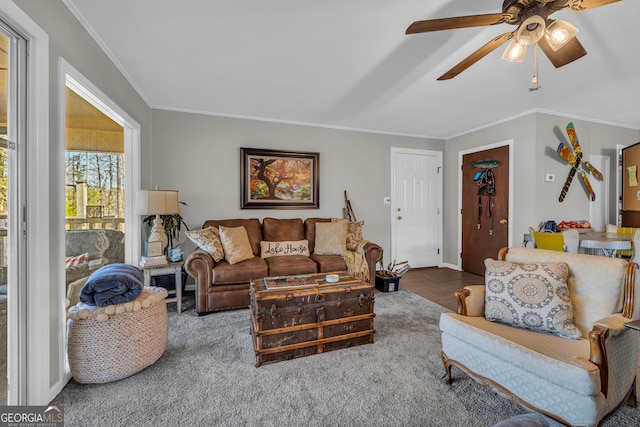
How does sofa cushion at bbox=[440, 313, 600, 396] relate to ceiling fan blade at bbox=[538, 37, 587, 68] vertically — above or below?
below

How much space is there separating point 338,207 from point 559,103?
3062mm

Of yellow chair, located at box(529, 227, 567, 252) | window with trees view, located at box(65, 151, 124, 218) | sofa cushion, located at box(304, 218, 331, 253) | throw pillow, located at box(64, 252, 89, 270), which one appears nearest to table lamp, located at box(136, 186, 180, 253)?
window with trees view, located at box(65, 151, 124, 218)

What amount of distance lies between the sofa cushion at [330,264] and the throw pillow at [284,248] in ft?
0.82

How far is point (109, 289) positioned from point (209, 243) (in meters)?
1.31

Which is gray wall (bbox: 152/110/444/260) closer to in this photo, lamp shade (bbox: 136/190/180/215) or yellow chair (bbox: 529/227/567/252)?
lamp shade (bbox: 136/190/180/215)

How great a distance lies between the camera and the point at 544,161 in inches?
146

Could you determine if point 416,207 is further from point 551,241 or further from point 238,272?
point 238,272

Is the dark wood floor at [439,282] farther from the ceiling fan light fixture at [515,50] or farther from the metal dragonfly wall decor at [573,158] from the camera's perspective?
the ceiling fan light fixture at [515,50]

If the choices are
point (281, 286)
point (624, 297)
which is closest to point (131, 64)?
point (281, 286)

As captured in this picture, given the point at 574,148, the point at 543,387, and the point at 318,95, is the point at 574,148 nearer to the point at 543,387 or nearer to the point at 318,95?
the point at 318,95

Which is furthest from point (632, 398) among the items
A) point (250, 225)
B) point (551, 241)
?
point (250, 225)

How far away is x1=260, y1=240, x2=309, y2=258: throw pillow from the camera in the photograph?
11.7 feet

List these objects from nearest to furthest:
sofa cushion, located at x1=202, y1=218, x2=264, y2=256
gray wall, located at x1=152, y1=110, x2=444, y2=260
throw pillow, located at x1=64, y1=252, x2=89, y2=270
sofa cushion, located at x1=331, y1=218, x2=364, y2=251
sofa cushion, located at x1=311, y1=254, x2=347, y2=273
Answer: throw pillow, located at x1=64, y1=252, x2=89, y2=270
sofa cushion, located at x1=311, y1=254, x2=347, y2=273
sofa cushion, located at x1=202, y1=218, x2=264, y2=256
gray wall, located at x1=152, y1=110, x2=444, y2=260
sofa cushion, located at x1=331, y1=218, x2=364, y2=251

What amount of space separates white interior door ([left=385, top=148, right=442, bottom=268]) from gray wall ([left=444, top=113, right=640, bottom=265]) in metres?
0.95
